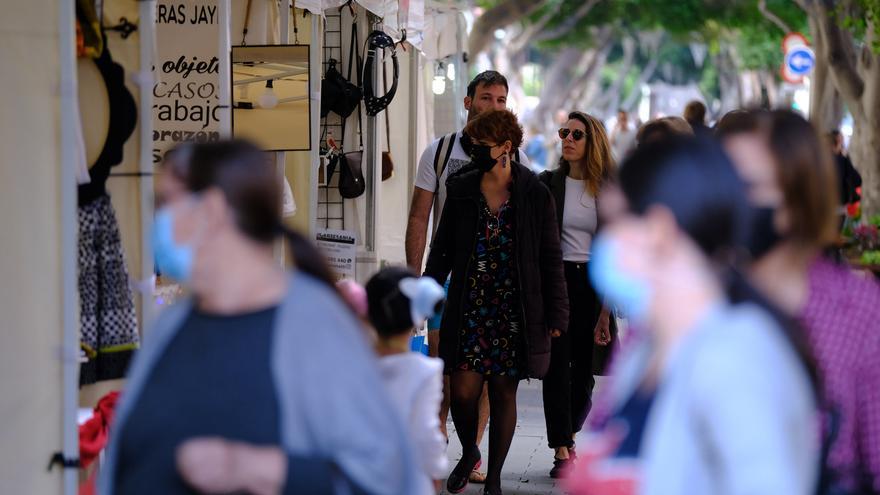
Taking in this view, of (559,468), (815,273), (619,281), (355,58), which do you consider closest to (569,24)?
(355,58)

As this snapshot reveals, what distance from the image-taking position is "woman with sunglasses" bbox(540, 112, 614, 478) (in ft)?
24.7

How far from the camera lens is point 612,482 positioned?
8.87 ft

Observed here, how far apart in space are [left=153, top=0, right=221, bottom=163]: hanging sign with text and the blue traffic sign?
20007 millimetres

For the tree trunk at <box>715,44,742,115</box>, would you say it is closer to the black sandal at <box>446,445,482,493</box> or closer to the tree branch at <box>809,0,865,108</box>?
the tree branch at <box>809,0,865,108</box>

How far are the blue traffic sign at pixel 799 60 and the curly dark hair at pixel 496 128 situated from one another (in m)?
19.7

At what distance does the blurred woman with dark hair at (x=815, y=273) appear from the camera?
117 inches

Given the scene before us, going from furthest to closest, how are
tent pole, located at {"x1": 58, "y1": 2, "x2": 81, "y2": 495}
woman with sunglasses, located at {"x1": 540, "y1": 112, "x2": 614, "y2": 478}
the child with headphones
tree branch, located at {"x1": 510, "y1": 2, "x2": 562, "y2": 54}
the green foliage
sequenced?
tree branch, located at {"x1": 510, "y1": 2, "x2": 562, "y2": 54} → the green foliage → woman with sunglasses, located at {"x1": 540, "y1": 112, "x2": 614, "y2": 478} → tent pole, located at {"x1": 58, "y1": 2, "x2": 81, "y2": 495} → the child with headphones

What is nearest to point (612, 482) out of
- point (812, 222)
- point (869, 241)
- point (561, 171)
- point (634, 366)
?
point (634, 366)

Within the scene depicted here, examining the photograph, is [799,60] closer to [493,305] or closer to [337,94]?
[337,94]

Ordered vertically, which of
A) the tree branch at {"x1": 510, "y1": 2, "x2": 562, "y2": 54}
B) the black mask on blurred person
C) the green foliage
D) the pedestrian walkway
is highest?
the tree branch at {"x1": 510, "y1": 2, "x2": 562, "y2": 54}

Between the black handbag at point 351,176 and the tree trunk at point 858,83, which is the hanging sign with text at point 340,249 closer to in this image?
the black handbag at point 351,176

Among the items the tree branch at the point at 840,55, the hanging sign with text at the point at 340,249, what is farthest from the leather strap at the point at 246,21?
the tree branch at the point at 840,55

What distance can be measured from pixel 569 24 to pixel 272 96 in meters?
33.1

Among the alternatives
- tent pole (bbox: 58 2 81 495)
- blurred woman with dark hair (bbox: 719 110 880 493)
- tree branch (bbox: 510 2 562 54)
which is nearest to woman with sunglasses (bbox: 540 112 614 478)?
tent pole (bbox: 58 2 81 495)
